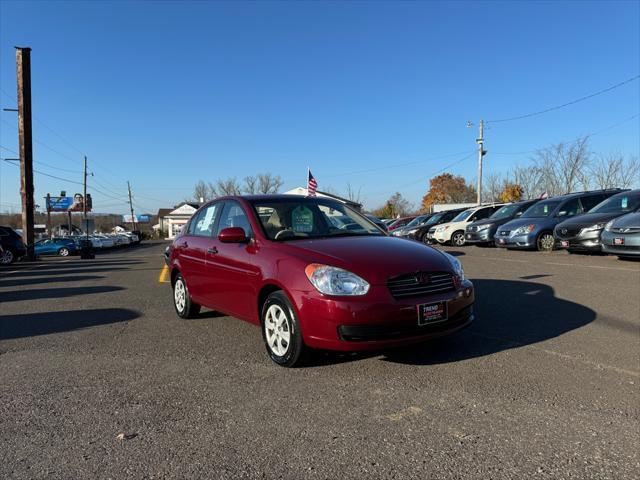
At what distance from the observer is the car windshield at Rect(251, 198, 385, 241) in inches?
186

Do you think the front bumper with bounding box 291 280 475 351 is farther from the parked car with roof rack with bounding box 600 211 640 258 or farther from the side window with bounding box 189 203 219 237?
the parked car with roof rack with bounding box 600 211 640 258

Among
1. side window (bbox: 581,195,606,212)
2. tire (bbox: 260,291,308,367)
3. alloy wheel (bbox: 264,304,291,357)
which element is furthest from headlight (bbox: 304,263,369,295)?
side window (bbox: 581,195,606,212)

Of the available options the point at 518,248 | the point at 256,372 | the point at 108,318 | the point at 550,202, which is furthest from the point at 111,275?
the point at 550,202

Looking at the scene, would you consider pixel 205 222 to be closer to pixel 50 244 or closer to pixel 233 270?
pixel 233 270

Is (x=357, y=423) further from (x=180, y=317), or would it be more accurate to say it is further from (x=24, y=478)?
(x=180, y=317)

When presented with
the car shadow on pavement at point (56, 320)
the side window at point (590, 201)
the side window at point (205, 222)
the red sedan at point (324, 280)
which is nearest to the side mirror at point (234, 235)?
the red sedan at point (324, 280)

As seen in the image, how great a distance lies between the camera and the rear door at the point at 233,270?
4543 millimetres

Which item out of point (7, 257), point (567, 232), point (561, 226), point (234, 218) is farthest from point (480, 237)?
point (7, 257)

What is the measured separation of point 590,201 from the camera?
13.9 m

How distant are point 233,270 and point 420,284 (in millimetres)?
1957

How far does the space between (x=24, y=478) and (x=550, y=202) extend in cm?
1485

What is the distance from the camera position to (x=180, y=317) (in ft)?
21.0

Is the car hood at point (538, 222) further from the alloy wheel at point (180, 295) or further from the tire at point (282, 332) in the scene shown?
the tire at point (282, 332)

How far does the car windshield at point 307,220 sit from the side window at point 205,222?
877 mm
